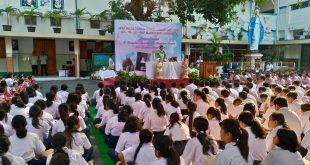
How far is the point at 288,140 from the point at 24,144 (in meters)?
2.82

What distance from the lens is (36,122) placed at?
4223 mm

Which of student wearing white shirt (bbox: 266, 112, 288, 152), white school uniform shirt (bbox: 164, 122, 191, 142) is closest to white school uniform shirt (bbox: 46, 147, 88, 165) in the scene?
white school uniform shirt (bbox: 164, 122, 191, 142)

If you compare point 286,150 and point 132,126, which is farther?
point 132,126

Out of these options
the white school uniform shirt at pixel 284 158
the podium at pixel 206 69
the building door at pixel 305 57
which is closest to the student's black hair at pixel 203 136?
the white school uniform shirt at pixel 284 158

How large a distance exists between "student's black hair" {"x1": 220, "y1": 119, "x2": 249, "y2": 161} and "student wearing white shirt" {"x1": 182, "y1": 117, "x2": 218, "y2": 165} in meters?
0.33

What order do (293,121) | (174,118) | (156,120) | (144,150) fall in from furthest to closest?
(156,120), (293,121), (174,118), (144,150)

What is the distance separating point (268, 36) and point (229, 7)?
10.6m

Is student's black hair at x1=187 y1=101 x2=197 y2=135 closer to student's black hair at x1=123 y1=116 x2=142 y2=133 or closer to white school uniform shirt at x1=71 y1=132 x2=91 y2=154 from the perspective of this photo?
student's black hair at x1=123 y1=116 x2=142 y2=133

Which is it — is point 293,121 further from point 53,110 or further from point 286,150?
point 53,110

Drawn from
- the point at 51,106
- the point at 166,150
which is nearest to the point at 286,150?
the point at 166,150

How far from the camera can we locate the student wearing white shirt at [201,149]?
10.3 ft

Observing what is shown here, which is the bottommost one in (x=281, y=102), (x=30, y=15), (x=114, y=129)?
(x=114, y=129)

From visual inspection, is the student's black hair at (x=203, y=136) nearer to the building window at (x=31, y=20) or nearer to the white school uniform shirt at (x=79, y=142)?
the white school uniform shirt at (x=79, y=142)

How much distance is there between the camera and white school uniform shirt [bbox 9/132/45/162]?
3.43 metres
